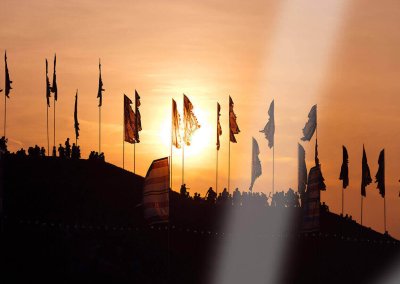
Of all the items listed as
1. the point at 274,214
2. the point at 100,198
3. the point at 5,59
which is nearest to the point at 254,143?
the point at 274,214

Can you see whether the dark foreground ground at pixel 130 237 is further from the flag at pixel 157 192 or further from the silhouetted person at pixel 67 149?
the flag at pixel 157 192

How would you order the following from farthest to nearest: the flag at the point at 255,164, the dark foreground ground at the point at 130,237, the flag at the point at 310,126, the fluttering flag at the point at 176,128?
1. the flag at the point at 255,164
2. the flag at the point at 310,126
3. the fluttering flag at the point at 176,128
4. the dark foreground ground at the point at 130,237

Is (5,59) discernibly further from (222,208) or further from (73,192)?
(222,208)

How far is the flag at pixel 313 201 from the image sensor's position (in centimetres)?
9344

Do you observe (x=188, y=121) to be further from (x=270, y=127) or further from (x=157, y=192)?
(x=157, y=192)

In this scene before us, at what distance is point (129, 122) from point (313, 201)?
30830mm

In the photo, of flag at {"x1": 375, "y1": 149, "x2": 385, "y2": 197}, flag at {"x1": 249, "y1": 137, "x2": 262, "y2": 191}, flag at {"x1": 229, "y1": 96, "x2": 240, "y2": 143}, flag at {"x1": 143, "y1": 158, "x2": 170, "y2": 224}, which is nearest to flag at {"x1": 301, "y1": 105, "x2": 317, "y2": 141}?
flag at {"x1": 249, "y1": 137, "x2": 262, "y2": 191}

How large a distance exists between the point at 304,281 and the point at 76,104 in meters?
30.3

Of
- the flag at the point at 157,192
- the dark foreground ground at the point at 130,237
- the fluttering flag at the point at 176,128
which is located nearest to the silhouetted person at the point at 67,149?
the dark foreground ground at the point at 130,237

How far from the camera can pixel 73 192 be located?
11625 cm

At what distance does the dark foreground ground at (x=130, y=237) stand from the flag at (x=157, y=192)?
1116cm

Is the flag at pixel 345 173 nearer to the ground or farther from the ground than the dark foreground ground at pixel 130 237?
farther from the ground

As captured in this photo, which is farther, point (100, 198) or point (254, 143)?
point (254, 143)

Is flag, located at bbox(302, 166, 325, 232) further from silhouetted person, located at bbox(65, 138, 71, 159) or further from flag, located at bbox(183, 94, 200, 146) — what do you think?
silhouetted person, located at bbox(65, 138, 71, 159)
